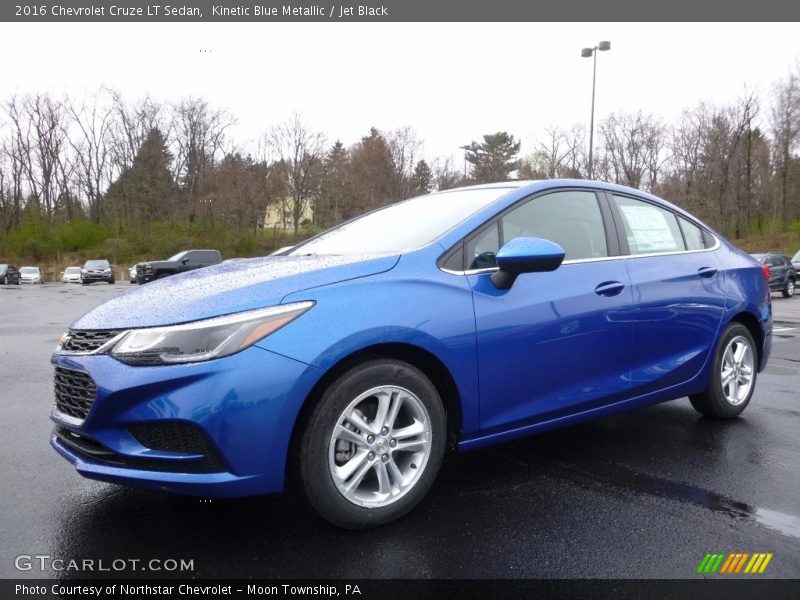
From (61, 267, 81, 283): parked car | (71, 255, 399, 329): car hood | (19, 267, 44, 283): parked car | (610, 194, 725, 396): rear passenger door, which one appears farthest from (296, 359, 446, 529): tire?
(19, 267, 44, 283): parked car

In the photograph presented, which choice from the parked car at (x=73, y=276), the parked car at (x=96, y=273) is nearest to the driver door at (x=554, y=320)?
the parked car at (x=96, y=273)

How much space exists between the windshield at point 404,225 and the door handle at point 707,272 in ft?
5.11

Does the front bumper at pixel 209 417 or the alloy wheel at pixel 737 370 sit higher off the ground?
the front bumper at pixel 209 417

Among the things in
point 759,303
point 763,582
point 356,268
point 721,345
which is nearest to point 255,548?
point 356,268

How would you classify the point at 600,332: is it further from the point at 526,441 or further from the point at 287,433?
the point at 287,433

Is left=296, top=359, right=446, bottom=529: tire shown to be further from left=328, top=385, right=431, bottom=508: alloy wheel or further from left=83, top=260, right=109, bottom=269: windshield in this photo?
left=83, top=260, right=109, bottom=269: windshield

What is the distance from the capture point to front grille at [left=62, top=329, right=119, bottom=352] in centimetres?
266

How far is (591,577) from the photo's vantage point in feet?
7.85

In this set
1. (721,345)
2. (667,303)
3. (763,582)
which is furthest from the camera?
(721,345)

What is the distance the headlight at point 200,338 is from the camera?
2.46m

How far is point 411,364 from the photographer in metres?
2.87

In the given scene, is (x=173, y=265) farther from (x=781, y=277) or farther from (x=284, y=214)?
(x=284, y=214)

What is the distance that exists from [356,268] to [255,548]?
1266mm

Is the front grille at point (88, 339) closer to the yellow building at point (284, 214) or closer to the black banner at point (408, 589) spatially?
the black banner at point (408, 589)
